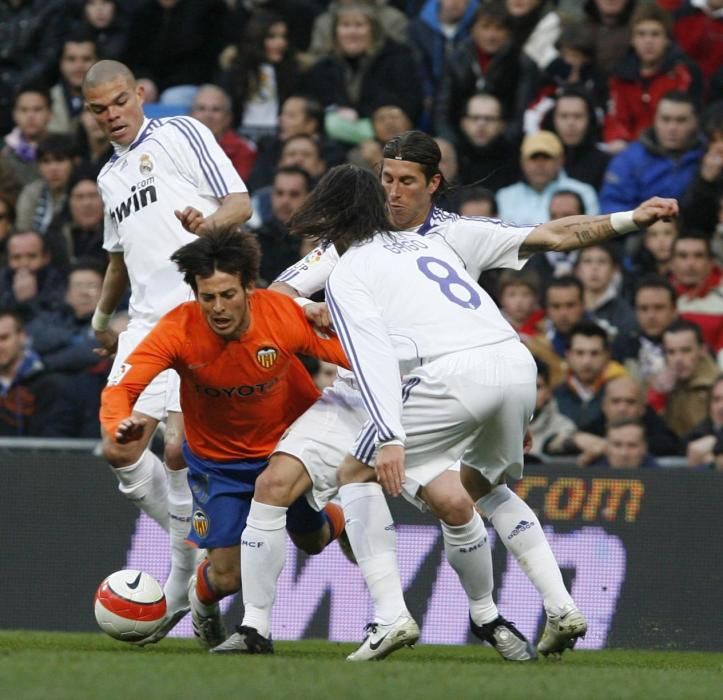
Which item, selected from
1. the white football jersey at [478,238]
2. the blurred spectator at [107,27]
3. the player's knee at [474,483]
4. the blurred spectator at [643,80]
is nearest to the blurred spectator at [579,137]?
the blurred spectator at [643,80]

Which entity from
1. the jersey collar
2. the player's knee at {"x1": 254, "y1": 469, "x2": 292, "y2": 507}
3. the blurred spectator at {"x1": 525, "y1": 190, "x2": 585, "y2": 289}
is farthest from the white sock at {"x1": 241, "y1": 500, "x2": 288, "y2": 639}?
the blurred spectator at {"x1": 525, "y1": 190, "x2": 585, "y2": 289}

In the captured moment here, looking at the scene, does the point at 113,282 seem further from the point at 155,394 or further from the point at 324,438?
the point at 324,438

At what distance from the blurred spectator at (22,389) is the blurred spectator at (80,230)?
1466 mm

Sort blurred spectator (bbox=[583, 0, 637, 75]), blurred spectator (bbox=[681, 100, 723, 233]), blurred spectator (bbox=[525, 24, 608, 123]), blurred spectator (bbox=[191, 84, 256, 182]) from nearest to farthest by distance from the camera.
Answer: blurred spectator (bbox=[681, 100, 723, 233])
blurred spectator (bbox=[525, 24, 608, 123])
blurred spectator (bbox=[583, 0, 637, 75])
blurred spectator (bbox=[191, 84, 256, 182])

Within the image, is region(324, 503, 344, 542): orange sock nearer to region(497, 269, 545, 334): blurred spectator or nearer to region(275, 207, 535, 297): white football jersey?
region(275, 207, 535, 297): white football jersey

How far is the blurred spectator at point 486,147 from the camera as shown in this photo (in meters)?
13.3

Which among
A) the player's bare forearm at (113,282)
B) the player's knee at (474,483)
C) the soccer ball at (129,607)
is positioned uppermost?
the player's bare forearm at (113,282)

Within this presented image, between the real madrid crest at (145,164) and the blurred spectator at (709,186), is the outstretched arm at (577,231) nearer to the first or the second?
the real madrid crest at (145,164)

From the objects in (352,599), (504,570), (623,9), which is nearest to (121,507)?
(352,599)

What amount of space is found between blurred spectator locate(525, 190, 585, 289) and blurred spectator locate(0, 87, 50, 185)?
4.54 meters

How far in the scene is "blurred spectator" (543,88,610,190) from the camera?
12.9 m

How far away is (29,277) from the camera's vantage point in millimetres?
12828

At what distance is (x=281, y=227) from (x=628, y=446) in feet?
11.2

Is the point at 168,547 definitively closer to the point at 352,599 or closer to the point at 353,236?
the point at 352,599
